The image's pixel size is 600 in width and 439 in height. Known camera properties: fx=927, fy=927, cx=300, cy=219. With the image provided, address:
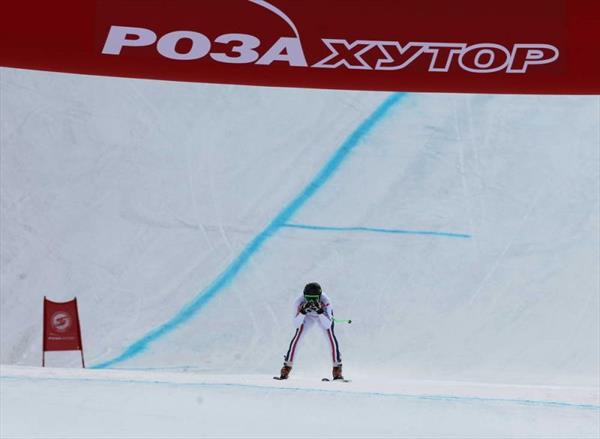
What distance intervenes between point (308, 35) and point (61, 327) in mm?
11112

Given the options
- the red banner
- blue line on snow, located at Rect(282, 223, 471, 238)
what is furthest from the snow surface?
the red banner

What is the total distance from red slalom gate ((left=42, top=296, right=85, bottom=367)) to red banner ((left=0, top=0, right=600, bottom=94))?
1069cm

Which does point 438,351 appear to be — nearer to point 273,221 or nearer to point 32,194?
point 273,221

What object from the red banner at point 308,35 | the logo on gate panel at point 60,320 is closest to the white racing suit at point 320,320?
the logo on gate panel at point 60,320

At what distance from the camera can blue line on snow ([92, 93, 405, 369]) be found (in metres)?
13.8

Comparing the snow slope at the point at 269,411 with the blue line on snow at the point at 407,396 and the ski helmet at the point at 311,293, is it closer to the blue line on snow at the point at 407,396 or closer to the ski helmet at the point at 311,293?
the blue line on snow at the point at 407,396

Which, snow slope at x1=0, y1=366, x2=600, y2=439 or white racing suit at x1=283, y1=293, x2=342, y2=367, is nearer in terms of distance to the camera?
snow slope at x1=0, y1=366, x2=600, y2=439

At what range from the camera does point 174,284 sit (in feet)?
47.9

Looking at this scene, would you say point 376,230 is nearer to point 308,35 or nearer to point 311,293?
point 311,293

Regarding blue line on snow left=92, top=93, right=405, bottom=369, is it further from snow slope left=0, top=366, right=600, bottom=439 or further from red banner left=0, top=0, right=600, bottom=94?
red banner left=0, top=0, right=600, bottom=94

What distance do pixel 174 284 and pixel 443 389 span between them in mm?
7954

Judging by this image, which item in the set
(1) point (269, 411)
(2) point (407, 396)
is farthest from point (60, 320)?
(2) point (407, 396)

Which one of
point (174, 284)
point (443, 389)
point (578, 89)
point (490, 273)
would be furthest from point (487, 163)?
point (578, 89)

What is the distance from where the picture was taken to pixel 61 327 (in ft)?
39.7
